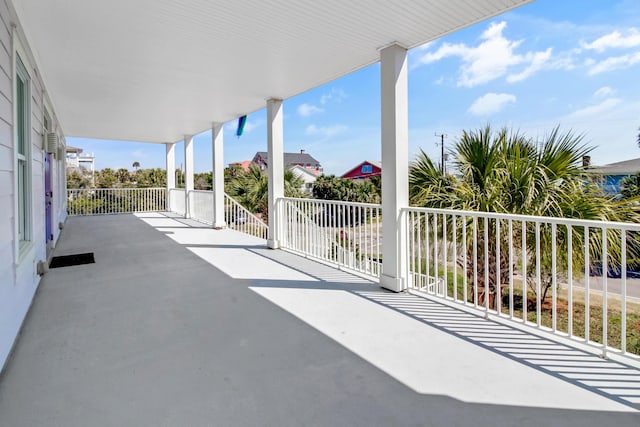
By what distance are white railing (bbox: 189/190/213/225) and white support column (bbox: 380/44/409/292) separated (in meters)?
6.37

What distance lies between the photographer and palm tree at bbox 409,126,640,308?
10.9ft

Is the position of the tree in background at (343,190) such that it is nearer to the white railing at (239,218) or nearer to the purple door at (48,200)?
the white railing at (239,218)

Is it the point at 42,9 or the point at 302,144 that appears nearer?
the point at 42,9

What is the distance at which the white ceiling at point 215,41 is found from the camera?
2904mm

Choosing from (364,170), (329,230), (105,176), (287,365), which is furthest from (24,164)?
(364,170)

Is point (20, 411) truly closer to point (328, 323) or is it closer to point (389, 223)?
point (328, 323)

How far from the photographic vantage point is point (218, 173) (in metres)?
8.30

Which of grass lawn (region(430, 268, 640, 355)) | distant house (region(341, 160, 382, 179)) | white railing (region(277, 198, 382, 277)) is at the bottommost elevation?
grass lawn (region(430, 268, 640, 355))

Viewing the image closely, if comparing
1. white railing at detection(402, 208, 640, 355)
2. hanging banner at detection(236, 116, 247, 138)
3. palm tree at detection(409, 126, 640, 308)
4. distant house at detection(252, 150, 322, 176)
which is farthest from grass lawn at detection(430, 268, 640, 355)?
distant house at detection(252, 150, 322, 176)

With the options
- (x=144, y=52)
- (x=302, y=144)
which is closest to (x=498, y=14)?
(x=144, y=52)

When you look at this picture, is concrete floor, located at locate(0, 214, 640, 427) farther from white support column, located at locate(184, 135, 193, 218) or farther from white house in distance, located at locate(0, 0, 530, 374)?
white support column, located at locate(184, 135, 193, 218)

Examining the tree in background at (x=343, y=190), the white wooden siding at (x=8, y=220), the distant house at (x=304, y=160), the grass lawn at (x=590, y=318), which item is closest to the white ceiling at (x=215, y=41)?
the white wooden siding at (x=8, y=220)

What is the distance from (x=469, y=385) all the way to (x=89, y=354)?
7.77 ft

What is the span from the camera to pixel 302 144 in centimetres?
4266
